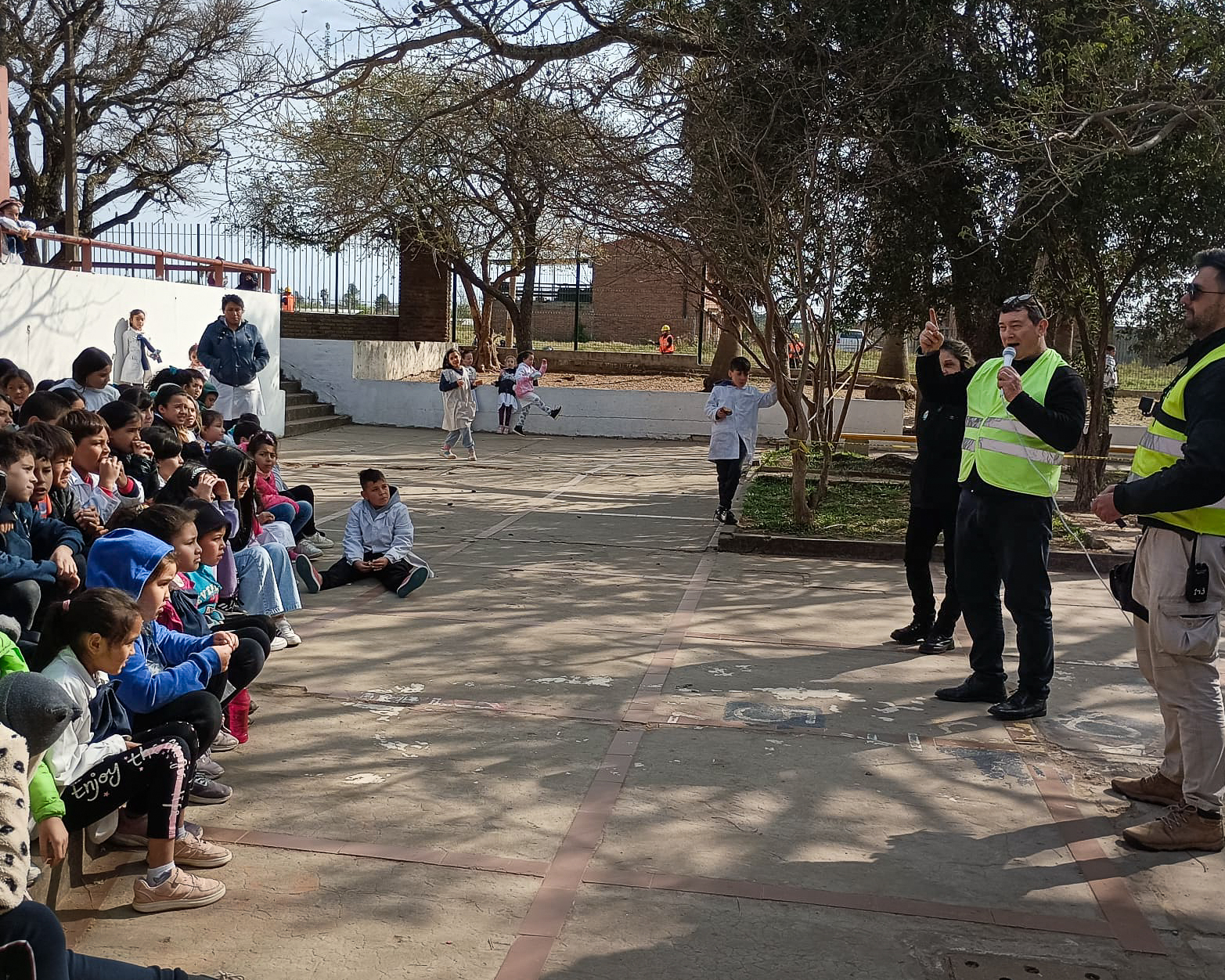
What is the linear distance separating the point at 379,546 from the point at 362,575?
239mm

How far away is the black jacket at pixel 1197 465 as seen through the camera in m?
4.20

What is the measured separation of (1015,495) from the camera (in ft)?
18.7

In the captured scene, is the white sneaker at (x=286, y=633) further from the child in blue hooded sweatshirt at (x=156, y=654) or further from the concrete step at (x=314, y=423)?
the concrete step at (x=314, y=423)

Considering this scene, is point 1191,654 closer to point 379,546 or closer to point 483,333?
point 379,546

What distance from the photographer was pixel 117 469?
617 centimetres

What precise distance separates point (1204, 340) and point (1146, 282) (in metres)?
9.28

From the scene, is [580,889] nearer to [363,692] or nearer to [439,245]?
[363,692]

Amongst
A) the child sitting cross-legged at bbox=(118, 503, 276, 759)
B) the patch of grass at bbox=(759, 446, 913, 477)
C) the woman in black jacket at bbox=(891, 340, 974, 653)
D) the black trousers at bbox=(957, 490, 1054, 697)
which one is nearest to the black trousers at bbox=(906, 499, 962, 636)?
the woman in black jacket at bbox=(891, 340, 974, 653)

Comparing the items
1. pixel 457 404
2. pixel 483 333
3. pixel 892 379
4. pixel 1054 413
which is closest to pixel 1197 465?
pixel 1054 413

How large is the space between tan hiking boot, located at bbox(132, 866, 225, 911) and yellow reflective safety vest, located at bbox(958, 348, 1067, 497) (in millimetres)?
3982

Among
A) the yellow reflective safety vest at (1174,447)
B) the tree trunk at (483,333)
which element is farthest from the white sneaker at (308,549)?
the tree trunk at (483,333)

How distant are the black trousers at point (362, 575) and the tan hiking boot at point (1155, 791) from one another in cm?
495

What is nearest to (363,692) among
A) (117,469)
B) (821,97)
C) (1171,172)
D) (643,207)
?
(117,469)

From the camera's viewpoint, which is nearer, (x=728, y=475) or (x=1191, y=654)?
(x=1191, y=654)
